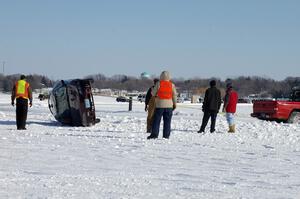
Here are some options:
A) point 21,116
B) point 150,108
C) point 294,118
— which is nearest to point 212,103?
point 150,108

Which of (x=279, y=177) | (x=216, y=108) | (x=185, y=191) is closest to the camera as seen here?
(x=185, y=191)

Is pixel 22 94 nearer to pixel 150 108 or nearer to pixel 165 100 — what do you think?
pixel 150 108

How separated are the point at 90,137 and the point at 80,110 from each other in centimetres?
452

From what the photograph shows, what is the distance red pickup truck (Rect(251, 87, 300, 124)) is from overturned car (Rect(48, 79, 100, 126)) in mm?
8539

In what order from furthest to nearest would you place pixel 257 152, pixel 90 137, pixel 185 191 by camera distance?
1. pixel 90 137
2. pixel 257 152
3. pixel 185 191

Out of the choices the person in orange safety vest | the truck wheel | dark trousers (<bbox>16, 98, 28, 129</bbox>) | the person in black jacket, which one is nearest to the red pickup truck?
the truck wheel

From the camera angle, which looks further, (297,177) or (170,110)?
(170,110)

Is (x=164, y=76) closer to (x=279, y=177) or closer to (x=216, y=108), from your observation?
(x=216, y=108)

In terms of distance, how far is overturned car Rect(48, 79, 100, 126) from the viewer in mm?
17938

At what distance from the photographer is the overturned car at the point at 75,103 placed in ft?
58.9

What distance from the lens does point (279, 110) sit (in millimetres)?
23234

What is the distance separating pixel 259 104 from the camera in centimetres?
2419

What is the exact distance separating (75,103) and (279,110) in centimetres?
948

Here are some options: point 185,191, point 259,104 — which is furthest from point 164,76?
point 259,104
